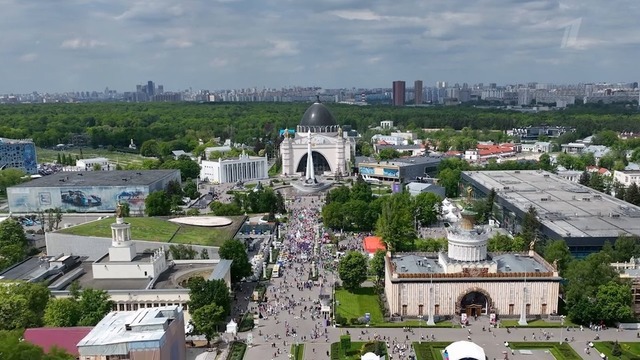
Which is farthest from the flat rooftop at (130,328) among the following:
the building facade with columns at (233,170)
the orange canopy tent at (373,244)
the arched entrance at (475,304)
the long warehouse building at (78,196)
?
the building facade with columns at (233,170)

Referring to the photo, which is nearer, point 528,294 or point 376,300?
point 528,294

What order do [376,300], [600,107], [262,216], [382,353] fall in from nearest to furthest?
[382,353] < [376,300] < [262,216] < [600,107]

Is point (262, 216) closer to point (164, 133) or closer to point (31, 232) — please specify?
point (31, 232)

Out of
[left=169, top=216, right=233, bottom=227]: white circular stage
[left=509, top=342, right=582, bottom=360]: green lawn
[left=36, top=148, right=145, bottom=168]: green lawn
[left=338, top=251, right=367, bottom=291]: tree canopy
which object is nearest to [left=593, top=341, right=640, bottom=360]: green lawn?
[left=509, top=342, right=582, bottom=360]: green lawn

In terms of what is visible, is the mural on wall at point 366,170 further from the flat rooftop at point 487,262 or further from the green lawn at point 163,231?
the flat rooftop at point 487,262

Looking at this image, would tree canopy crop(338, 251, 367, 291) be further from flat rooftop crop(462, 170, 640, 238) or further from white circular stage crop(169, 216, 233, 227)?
flat rooftop crop(462, 170, 640, 238)

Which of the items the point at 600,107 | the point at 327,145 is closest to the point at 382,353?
the point at 327,145
